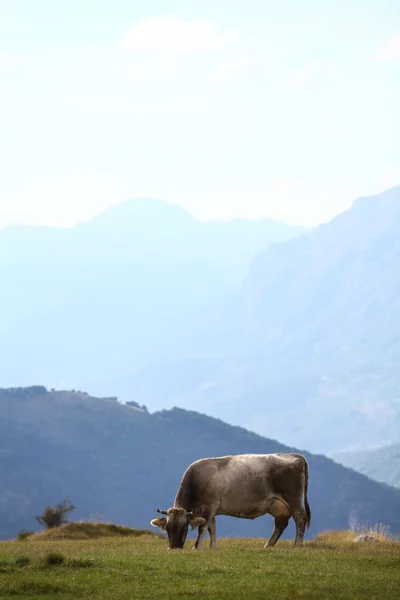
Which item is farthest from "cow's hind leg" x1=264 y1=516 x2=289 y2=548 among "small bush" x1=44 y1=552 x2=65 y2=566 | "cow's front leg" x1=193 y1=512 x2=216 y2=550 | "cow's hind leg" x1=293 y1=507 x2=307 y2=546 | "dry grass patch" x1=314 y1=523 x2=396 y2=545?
"small bush" x1=44 y1=552 x2=65 y2=566

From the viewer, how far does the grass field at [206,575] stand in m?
17.5

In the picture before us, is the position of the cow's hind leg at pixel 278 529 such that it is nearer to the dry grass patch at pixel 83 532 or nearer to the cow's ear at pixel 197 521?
the cow's ear at pixel 197 521

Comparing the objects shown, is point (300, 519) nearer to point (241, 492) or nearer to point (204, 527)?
point (241, 492)

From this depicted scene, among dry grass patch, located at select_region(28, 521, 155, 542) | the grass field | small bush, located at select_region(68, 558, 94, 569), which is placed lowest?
the grass field

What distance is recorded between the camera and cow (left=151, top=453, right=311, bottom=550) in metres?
26.8

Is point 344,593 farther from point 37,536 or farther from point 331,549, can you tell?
point 37,536

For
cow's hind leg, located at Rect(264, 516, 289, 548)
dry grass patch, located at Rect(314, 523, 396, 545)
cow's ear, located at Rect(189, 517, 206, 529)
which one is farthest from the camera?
dry grass patch, located at Rect(314, 523, 396, 545)

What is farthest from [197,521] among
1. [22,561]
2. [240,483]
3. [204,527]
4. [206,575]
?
[206,575]

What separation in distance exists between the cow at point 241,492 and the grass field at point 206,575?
1885 millimetres

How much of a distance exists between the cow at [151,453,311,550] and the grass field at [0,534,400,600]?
1.88 metres

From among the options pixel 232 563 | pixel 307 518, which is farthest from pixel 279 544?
pixel 232 563

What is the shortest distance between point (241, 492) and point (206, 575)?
7.71 meters

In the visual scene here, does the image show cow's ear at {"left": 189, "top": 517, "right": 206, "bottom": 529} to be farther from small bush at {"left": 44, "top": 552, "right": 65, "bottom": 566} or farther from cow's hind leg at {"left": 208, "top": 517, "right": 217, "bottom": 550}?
small bush at {"left": 44, "top": 552, "right": 65, "bottom": 566}

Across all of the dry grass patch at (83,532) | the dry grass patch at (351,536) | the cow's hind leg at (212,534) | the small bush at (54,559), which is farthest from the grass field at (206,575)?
the dry grass patch at (83,532)
